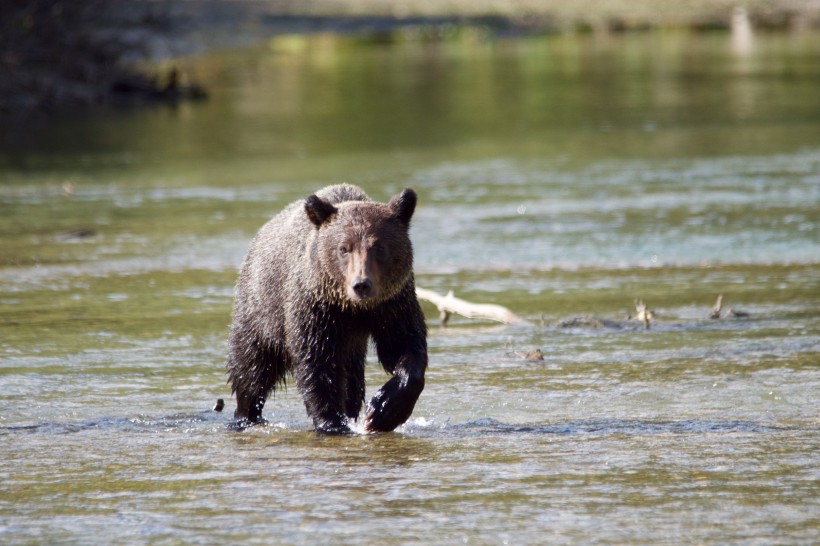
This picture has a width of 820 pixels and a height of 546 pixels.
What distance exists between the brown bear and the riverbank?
2103cm

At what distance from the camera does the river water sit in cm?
601

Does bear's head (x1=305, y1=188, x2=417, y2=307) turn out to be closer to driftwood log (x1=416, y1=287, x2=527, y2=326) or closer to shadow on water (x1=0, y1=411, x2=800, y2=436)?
shadow on water (x1=0, y1=411, x2=800, y2=436)

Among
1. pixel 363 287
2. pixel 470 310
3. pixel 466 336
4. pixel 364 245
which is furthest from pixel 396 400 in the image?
pixel 470 310

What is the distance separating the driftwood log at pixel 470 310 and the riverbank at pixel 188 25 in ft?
61.6

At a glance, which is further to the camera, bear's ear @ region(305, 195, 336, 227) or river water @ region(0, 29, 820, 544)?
bear's ear @ region(305, 195, 336, 227)

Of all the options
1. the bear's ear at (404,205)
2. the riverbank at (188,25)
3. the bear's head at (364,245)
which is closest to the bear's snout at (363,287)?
the bear's head at (364,245)

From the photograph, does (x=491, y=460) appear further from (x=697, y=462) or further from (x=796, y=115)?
(x=796, y=115)

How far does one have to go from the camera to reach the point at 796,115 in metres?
23.4

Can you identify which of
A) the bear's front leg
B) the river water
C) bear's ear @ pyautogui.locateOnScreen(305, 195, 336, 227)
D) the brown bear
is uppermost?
bear's ear @ pyautogui.locateOnScreen(305, 195, 336, 227)

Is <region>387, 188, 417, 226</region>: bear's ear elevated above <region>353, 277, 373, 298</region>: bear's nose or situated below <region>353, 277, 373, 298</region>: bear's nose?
above

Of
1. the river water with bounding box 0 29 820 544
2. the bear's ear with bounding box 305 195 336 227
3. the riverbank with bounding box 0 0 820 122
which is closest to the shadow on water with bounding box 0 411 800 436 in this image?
the river water with bounding box 0 29 820 544

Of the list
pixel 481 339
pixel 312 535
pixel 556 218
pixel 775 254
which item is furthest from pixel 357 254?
pixel 556 218

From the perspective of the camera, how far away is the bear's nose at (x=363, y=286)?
674cm

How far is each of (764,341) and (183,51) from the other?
36.1 meters
